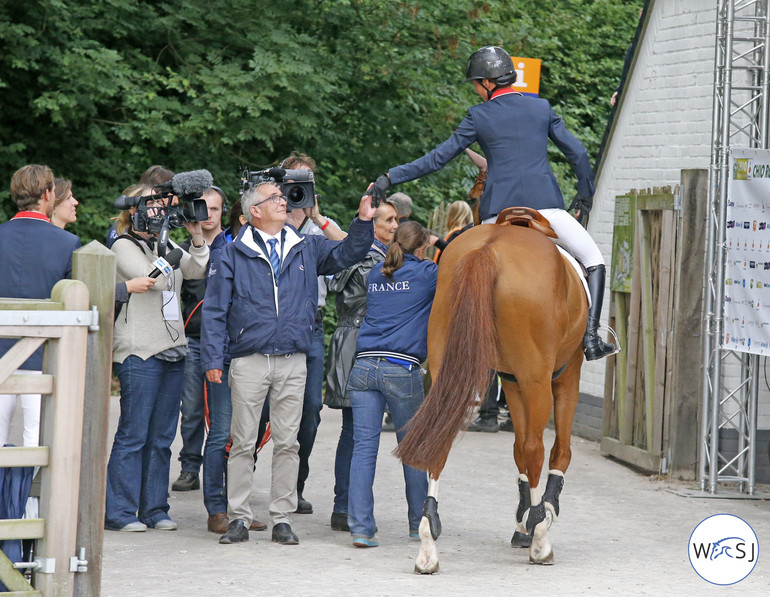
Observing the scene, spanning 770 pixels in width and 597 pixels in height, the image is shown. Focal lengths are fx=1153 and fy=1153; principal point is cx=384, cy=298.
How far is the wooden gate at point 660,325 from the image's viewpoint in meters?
9.27

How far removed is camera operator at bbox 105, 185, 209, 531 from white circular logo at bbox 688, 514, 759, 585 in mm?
3412

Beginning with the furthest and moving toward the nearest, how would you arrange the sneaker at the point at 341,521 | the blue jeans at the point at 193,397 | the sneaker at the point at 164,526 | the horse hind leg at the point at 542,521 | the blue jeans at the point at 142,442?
the blue jeans at the point at 193,397, the sneaker at the point at 341,521, the sneaker at the point at 164,526, the blue jeans at the point at 142,442, the horse hind leg at the point at 542,521

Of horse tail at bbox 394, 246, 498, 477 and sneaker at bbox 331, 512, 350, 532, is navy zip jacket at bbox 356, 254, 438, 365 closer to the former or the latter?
horse tail at bbox 394, 246, 498, 477

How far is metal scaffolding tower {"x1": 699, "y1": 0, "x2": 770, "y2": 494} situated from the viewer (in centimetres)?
874

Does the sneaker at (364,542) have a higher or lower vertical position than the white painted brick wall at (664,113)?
lower

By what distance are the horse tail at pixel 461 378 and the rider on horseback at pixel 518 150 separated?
81 cm

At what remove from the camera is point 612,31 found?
79.9ft

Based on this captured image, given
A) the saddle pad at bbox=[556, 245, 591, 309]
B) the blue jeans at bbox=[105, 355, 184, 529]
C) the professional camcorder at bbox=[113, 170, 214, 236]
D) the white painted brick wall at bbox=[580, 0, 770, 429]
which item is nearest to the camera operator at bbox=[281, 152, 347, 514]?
the professional camcorder at bbox=[113, 170, 214, 236]

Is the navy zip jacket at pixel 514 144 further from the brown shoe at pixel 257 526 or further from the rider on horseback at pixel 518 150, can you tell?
→ the brown shoe at pixel 257 526

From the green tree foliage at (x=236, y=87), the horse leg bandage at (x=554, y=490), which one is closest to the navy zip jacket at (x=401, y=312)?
the horse leg bandage at (x=554, y=490)

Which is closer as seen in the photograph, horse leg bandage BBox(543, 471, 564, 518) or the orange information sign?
horse leg bandage BBox(543, 471, 564, 518)

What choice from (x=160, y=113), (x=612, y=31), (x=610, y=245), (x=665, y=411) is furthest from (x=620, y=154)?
(x=612, y=31)

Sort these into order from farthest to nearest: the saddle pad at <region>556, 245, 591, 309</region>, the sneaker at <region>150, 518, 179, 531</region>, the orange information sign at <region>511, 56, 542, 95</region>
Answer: the orange information sign at <region>511, 56, 542, 95</region>, the sneaker at <region>150, 518, 179, 531</region>, the saddle pad at <region>556, 245, 591, 309</region>

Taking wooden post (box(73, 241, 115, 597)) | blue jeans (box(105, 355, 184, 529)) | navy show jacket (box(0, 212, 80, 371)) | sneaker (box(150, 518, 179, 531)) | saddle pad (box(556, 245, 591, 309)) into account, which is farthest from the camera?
sneaker (box(150, 518, 179, 531))
